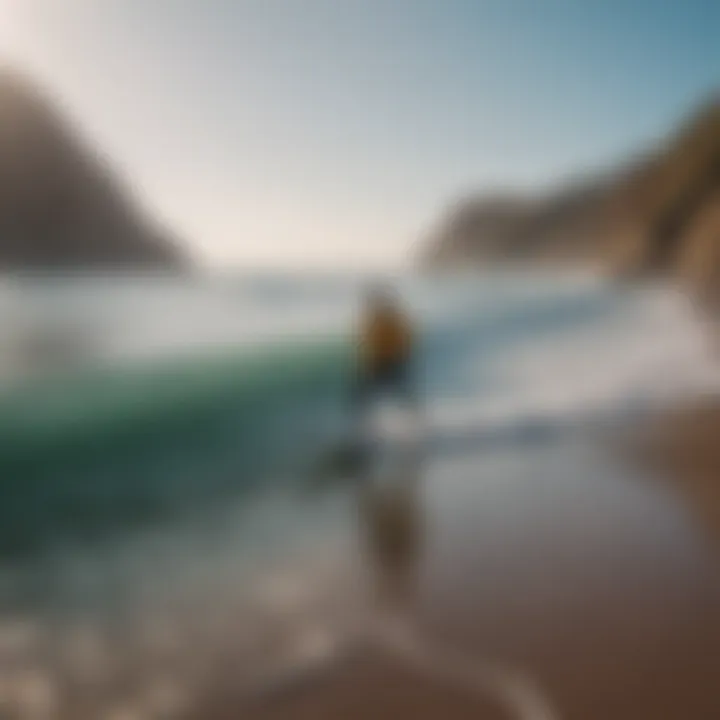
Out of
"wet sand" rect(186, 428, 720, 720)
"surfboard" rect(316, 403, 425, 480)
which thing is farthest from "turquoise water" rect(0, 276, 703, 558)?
"wet sand" rect(186, 428, 720, 720)

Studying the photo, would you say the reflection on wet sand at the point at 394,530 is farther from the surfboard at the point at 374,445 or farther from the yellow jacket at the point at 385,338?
the yellow jacket at the point at 385,338

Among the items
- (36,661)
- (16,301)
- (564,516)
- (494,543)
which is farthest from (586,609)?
(16,301)

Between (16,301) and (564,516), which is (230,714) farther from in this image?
(16,301)

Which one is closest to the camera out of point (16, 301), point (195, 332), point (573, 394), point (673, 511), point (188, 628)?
point (188, 628)

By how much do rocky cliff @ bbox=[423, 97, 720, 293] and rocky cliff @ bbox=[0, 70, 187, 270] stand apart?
12.3 metres

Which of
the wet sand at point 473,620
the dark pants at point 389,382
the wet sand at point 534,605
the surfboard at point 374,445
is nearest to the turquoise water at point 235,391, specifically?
the surfboard at point 374,445

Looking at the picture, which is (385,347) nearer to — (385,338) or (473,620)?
(385,338)

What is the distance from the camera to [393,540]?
4062mm

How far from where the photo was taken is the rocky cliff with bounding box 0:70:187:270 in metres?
9.65

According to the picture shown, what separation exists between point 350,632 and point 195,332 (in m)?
11.8

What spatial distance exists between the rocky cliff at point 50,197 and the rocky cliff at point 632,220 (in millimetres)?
12256

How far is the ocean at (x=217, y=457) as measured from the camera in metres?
3.07

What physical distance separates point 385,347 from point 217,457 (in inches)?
80.8

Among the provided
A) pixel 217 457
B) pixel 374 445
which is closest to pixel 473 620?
pixel 374 445
